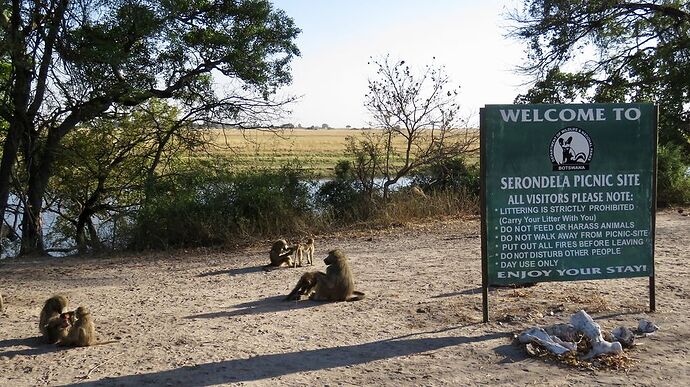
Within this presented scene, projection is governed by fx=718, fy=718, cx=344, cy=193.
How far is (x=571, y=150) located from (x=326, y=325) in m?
3.13

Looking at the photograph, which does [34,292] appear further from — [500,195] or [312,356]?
[500,195]

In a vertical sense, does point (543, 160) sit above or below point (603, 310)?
above

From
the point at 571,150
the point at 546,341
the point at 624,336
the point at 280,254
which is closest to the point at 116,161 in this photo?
the point at 280,254

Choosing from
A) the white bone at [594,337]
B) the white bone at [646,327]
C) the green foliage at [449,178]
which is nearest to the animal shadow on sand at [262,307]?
the white bone at [594,337]

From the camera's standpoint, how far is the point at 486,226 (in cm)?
733

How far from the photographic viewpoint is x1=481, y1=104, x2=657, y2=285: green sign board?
733 cm

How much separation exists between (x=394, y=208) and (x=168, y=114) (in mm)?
6779

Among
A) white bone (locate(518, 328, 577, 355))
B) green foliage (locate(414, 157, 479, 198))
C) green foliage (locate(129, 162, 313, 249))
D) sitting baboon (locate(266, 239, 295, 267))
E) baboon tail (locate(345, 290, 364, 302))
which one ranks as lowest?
white bone (locate(518, 328, 577, 355))

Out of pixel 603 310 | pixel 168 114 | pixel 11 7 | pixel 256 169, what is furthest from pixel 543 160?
pixel 168 114

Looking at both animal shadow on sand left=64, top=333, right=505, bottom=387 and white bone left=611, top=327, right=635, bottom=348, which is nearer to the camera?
animal shadow on sand left=64, top=333, right=505, bottom=387

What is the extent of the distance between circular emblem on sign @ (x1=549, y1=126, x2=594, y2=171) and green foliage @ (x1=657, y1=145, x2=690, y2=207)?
1241cm

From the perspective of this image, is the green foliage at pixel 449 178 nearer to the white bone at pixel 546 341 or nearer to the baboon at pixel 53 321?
the white bone at pixel 546 341

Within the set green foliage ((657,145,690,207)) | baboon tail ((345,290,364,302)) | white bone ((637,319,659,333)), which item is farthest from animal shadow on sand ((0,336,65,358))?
green foliage ((657,145,690,207))

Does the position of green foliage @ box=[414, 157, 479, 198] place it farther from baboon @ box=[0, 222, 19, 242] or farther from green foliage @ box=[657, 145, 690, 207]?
baboon @ box=[0, 222, 19, 242]
